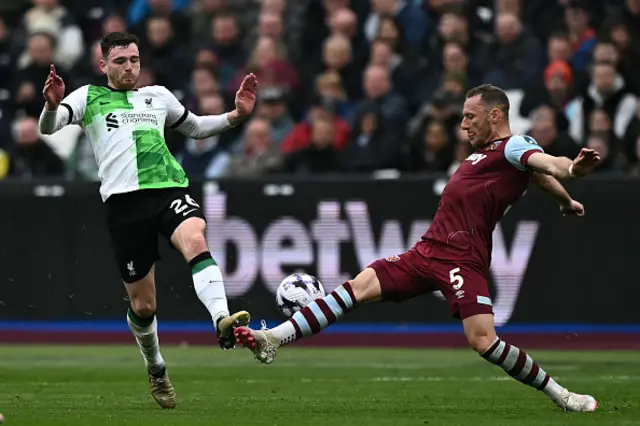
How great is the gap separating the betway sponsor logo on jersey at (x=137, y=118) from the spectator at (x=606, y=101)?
7.60 m

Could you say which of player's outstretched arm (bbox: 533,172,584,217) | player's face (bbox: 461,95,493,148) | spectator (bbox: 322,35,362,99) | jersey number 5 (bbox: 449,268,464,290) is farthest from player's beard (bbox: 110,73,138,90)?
spectator (bbox: 322,35,362,99)

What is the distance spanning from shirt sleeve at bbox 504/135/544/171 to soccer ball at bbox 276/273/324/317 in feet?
5.40

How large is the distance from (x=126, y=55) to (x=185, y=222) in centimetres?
137

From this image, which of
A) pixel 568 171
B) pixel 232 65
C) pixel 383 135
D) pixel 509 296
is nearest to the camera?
pixel 568 171

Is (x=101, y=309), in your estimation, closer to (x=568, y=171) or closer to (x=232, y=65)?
(x=232, y=65)

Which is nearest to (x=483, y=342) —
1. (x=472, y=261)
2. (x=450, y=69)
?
(x=472, y=261)

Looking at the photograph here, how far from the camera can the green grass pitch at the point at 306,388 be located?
32.5 feet

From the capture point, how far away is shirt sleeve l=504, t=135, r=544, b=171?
9828 mm

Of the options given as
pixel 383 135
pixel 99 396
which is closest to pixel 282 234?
pixel 383 135

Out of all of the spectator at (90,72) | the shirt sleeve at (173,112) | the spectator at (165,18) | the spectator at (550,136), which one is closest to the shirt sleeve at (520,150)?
the shirt sleeve at (173,112)

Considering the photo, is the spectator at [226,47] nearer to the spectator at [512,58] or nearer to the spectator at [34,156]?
the spectator at [34,156]

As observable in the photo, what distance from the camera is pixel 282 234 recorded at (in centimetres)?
1717

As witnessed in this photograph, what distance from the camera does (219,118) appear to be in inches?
436

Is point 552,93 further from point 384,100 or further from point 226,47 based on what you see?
point 226,47
